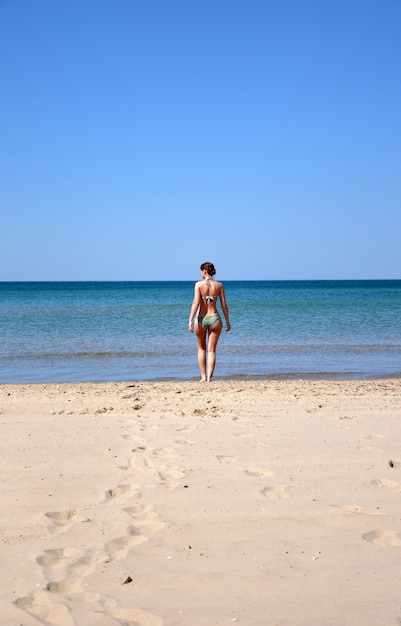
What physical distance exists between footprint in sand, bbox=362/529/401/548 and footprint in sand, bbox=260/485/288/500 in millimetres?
642

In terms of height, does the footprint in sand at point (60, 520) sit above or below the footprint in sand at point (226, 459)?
below

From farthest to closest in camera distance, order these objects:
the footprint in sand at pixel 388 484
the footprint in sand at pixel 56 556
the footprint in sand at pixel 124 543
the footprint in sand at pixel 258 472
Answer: the footprint in sand at pixel 258 472
the footprint in sand at pixel 388 484
the footprint in sand at pixel 124 543
the footprint in sand at pixel 56 556

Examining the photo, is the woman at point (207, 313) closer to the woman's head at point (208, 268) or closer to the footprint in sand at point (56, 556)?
the woman's head at point (208, 268)

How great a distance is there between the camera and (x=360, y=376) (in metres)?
11.2

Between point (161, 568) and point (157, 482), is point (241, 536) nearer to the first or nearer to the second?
point (161, 568)

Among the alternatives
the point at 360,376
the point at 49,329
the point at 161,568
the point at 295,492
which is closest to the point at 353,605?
the point at 161,568

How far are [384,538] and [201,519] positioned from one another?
98 centimetres

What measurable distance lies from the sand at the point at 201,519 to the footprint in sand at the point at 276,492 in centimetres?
1

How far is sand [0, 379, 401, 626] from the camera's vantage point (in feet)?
9.03

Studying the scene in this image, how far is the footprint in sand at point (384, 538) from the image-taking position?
129 inches

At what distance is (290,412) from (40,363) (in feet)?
24.8

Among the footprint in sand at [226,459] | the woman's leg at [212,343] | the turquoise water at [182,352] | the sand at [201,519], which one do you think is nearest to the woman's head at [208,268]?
the woman's leg at [212,343]

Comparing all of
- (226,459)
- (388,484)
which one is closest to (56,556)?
(226,459)

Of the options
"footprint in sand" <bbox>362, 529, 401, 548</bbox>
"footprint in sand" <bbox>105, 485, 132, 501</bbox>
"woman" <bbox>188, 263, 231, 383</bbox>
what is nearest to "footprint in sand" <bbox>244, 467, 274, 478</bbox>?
"footprint in sand" <bbox>105, 485, 132, 501</bbox>
